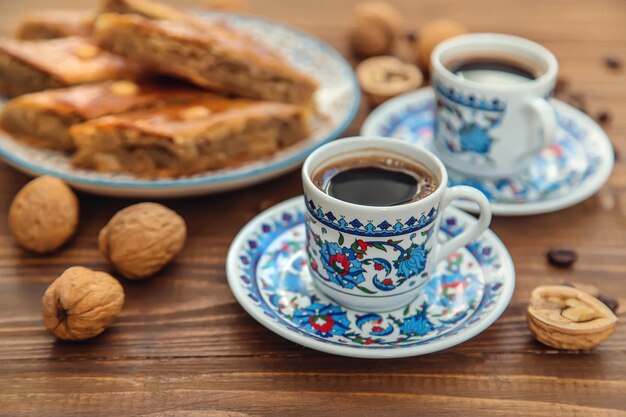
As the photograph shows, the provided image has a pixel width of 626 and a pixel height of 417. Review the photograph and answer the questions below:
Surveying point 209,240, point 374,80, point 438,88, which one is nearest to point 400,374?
point 209,240

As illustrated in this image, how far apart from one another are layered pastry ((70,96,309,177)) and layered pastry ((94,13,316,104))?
87mm

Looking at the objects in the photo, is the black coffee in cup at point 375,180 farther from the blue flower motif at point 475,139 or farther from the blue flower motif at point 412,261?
the blue flower motif at point 475,139

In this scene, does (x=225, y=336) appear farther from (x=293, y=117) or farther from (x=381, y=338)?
(x=293, y=117)

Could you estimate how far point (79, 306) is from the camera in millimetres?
1225

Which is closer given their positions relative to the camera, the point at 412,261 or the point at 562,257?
the point at 412,261

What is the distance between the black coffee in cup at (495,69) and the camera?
69.6 inches

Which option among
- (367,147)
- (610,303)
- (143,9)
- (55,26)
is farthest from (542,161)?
(55,26)

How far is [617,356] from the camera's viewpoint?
4.07 ft

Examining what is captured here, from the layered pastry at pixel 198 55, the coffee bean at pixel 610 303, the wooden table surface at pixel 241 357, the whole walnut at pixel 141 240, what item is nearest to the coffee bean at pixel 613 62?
the wooden table surface at pixel 241 357

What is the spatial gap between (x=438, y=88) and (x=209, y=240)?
66 cm

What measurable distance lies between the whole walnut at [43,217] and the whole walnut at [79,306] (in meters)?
0.23

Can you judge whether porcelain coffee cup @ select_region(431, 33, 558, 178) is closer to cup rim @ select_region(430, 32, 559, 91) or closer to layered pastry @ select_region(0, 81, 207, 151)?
cup rim @ select_region(430, 32, 559, 91)

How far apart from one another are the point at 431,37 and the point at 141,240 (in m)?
1.28

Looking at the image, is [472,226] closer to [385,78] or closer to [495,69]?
[495,69]
